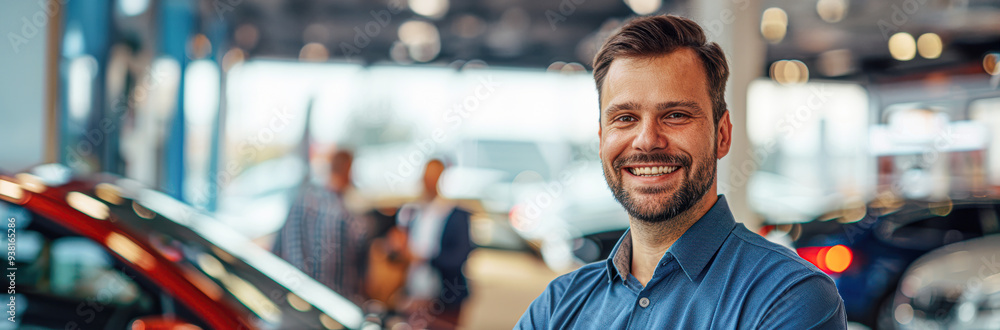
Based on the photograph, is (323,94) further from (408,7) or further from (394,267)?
(394,267)

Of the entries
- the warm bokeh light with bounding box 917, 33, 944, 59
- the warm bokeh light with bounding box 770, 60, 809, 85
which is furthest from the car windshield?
the warm bokeh light with bounding box 770, 60, 809, 85

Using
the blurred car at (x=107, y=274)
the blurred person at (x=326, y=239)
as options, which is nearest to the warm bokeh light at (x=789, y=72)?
the blurred person at (x=326, y=239)

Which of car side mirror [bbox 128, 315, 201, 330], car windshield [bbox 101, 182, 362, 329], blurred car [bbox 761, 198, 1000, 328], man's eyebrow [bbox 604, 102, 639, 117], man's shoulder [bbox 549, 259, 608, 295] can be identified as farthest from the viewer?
blurred car [bbox 761, 198, 1000, 328]

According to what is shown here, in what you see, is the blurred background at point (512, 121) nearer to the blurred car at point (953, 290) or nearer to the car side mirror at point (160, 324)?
the blurred car at point (953, 290)

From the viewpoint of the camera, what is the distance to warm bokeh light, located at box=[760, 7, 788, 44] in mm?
10297

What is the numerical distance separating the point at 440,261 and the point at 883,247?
290cm

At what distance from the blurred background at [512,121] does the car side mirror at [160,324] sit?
0.20m

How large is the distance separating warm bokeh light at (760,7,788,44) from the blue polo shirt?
30.9 ft

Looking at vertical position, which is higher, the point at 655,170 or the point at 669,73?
the point at 669,73

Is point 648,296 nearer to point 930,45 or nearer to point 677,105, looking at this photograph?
point 677,105

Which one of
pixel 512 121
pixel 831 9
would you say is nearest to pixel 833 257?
pixel 831 9

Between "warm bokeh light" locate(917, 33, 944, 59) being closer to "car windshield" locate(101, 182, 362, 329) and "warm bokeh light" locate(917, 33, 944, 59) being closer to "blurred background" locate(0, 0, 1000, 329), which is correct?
"blurred background" locate(0, 0, 1000, 329)

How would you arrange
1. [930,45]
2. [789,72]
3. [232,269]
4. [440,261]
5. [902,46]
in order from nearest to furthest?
[232,269], [440,261], [930,45], [902,46], [789,72]

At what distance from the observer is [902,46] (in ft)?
39.5
